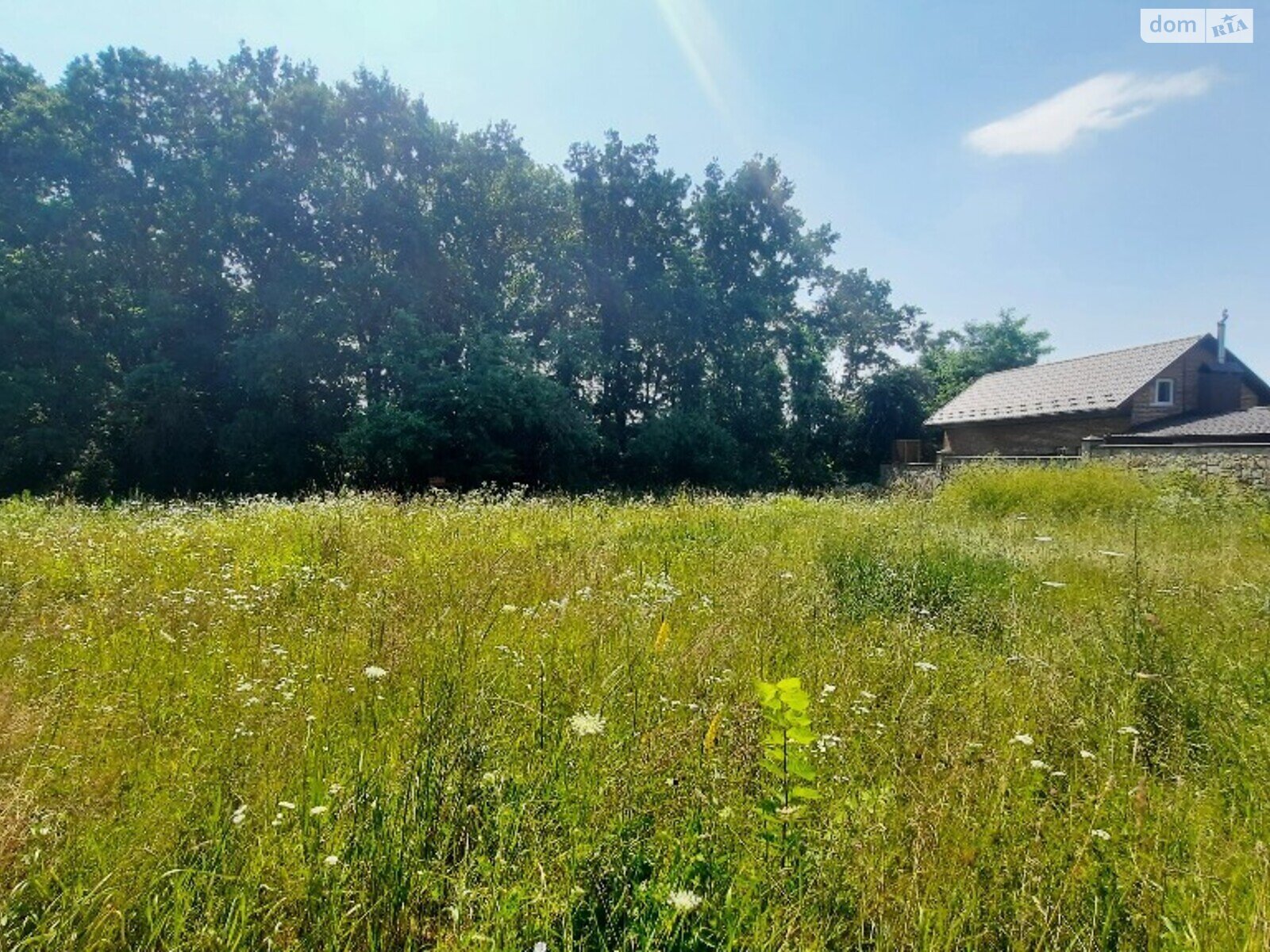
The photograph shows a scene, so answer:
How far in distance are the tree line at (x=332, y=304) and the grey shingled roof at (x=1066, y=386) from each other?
6.59 meters

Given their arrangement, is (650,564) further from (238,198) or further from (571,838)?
(238,198)

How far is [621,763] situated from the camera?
6.03ft

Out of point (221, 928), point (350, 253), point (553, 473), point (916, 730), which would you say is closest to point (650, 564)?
point (916, 730)

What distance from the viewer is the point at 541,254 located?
2338 cm

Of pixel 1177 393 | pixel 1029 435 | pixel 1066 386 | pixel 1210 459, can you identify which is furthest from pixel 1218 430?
pixel 1210 459

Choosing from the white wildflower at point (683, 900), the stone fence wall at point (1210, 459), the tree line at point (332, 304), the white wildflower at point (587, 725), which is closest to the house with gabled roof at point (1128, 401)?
the stone fence wall at point (1210, 459)

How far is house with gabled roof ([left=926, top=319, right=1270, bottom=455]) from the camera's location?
1784cm

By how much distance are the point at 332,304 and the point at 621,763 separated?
19944 millimetres

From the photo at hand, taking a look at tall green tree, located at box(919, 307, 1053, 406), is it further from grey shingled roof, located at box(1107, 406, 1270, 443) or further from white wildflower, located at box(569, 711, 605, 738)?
white wildflower, located at box(569, 711, 605, 738)

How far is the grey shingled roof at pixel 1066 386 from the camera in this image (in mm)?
18422

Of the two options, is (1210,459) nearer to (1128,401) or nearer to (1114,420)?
(1128,401)

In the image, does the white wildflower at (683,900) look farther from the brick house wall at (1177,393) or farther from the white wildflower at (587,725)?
the brick house wall at (1177,393)

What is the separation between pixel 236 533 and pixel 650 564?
4115mm

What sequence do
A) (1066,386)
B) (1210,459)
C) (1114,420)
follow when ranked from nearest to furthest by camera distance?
(1210,459) → (1114,420) → (1066,386)
